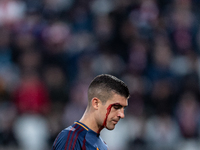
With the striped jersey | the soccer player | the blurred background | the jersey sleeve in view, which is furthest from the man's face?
the blurred background

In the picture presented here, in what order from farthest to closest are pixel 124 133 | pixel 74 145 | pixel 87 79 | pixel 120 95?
1. pixel 87 79
2. pixel 124 133
3. pixel 120 95
4. pixel 74 145

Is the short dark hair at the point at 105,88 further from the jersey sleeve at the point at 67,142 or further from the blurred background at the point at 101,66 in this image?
the blurred background at the point at 101,66

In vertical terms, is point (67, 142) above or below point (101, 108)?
below

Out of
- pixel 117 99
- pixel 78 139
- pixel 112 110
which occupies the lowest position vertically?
pixel 78 139

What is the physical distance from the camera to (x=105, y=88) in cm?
412

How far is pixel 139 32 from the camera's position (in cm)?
1043

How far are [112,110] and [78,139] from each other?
0.48m

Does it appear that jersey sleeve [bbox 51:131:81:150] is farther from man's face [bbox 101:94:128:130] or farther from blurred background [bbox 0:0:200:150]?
blurred background [bbox 0:0:200:150]

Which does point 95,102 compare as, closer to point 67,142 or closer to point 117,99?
point 117,99

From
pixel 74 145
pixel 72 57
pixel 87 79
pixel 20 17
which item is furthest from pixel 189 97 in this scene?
pixel 74 145

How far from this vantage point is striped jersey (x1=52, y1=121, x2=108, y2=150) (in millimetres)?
3791

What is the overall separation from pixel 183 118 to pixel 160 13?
10.8ft

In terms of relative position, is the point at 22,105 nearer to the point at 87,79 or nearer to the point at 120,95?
the point at 87,79

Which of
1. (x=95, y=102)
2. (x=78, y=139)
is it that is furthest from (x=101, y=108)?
(x=78, y=139)
